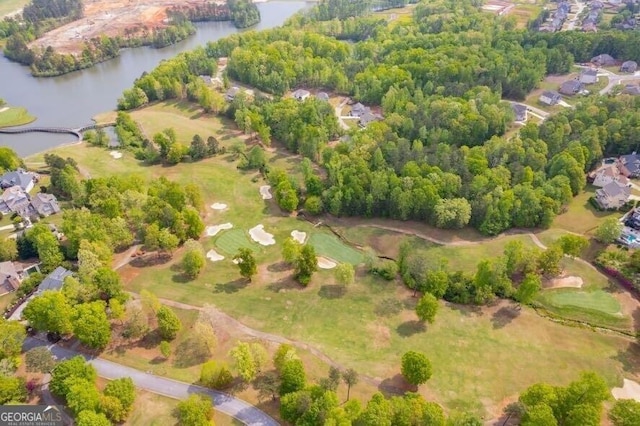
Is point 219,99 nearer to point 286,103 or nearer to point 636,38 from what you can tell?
point 286,103

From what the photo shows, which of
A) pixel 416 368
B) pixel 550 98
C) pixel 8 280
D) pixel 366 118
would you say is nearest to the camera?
pixel 416 368

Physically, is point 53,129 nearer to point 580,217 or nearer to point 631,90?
point 580,217

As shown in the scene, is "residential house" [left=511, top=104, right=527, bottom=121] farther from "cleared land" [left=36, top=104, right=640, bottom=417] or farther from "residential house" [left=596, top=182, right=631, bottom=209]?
"cleared land" [left=36, top=104, right=640, bottom=417]

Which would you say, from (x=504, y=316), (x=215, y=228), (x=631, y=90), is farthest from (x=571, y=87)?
(x=215, y=228)

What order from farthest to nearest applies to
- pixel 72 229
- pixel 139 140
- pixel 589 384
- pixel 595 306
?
pixel 139 140, pixel 72 229, pixel 595 306, pixel 589 384

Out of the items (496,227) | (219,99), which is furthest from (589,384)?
(219,99)

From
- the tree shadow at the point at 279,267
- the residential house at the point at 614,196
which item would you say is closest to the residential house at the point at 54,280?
the tree shadow at the point at 279,267

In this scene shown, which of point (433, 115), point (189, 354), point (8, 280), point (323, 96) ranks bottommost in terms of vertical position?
point (189, 354)
